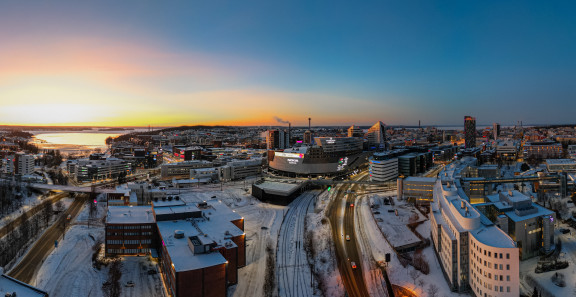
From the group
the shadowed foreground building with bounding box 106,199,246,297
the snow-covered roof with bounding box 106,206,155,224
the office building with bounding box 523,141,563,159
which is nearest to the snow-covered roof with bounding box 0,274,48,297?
the shadowed foreground building with bounding box 106,199,246,297

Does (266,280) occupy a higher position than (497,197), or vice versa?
(497,197)

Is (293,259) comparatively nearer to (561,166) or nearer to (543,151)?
(561,166)

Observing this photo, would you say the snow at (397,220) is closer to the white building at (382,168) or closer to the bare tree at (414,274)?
the bare tree at (414,274)

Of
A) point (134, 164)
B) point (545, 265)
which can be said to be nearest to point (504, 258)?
point (545, 265)

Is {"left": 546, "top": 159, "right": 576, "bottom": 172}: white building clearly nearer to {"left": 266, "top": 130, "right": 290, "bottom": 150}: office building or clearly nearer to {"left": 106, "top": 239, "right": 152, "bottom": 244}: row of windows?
{"left": 106, "top": 239, "right": 152, "bottom": 244}: row of windows

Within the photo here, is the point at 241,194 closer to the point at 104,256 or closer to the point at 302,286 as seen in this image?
the point at 104,256

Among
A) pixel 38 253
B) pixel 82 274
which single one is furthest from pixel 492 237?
pixel 38 253
